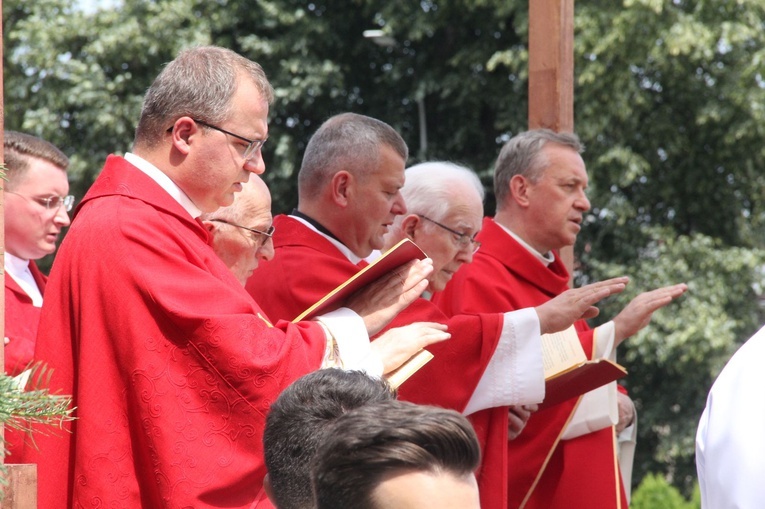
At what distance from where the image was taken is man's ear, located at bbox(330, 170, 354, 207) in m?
4.30

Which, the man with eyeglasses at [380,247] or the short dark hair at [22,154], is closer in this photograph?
the man with eyeglasses at [380,247]

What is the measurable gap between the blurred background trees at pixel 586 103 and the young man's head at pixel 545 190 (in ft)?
22.1

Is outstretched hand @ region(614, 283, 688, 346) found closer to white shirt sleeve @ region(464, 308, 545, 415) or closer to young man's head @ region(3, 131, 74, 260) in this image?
white shirt sleeve @ region(464, 308, 545, 415)

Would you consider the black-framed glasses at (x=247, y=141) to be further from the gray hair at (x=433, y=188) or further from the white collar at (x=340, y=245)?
the gray hair at (x=433, y=188)

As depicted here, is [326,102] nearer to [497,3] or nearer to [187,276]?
[497,3]

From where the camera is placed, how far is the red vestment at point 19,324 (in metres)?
3.79

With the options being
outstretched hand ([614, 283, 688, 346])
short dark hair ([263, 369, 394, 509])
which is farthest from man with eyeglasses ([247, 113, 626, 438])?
short dark hair ([263, 369, 394, 509])

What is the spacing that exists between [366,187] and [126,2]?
1023 cm

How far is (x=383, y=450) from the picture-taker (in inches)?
71.6

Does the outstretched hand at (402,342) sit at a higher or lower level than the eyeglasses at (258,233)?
lower

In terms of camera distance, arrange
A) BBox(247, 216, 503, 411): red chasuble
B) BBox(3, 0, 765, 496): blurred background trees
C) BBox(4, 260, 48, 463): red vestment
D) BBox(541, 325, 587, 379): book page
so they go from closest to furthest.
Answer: BBox(4, 260, 48, 463): red vestment, BBox(247, 216, 503, 411): red chasuble, BBox(541, 325, 587, 379): book page, BBox(3, 0, 765, 496): blurred background trees

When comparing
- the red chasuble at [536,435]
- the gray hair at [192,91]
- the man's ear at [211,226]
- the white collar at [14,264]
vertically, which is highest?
the gray hair at [192,91]

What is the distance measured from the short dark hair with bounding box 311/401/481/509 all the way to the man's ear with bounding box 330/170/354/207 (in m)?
2.45

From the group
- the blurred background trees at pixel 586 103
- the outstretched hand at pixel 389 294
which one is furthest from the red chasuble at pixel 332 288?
Answer: the blurred background trees at pixel 586 103
